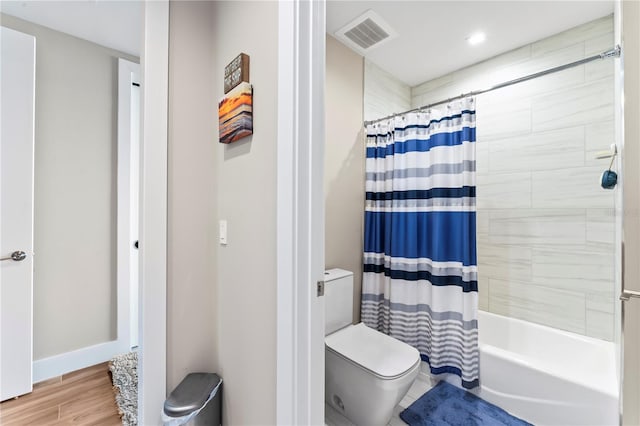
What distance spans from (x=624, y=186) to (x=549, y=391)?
4.01 feet

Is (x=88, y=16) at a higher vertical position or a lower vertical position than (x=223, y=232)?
higher

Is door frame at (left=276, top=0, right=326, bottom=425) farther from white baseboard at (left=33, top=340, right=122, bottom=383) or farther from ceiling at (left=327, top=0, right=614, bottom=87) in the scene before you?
white baseboard at (left=33, top=340, right=122, bottom=383)

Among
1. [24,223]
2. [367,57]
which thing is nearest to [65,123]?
[24,223]

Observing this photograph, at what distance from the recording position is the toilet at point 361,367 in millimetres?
1377

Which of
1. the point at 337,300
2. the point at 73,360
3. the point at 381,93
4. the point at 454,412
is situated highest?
the point at 381,93

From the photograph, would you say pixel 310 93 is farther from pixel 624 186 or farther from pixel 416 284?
pixel 416 284

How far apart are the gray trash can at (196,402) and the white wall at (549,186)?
2101mm

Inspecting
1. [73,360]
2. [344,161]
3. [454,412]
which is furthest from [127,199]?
[454,412]

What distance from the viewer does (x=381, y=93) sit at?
8.13 feet

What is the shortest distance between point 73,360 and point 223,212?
178 centimetres

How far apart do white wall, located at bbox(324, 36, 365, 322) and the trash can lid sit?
1023mm

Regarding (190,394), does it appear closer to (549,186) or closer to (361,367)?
(361,367)

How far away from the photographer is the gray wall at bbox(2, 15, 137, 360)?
186cm

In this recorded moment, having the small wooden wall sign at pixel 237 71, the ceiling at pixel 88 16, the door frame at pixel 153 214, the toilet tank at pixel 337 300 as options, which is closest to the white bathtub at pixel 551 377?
the toilet tank at pixel 337 300
